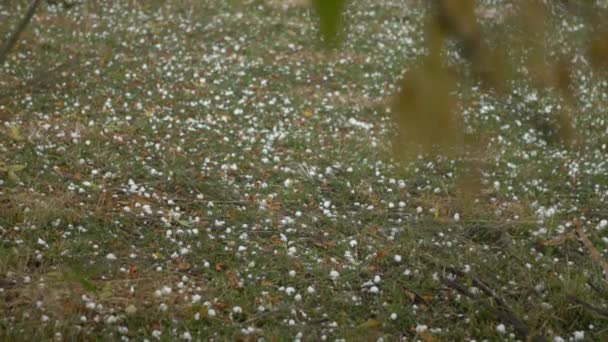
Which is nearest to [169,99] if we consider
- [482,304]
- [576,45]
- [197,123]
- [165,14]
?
[197,123]

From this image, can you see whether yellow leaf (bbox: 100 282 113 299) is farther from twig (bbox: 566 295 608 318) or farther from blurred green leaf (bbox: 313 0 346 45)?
blurred green leaf (bbox: 313 0 346 45)

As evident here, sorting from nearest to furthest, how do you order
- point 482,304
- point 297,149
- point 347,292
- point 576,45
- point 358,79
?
point 576,45 < point 482,304 < point 347,292 < point 297,149 < point 358,79

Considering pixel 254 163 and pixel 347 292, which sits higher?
pixel 254 163

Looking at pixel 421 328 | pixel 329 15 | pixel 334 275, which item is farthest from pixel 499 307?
pixel 329 15

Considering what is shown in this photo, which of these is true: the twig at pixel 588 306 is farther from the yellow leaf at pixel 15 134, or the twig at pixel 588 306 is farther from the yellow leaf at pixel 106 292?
the yellow leaf at pixel 15 134

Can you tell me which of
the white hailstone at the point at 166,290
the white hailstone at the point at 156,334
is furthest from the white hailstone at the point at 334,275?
the white hailstone at the point at 156,334

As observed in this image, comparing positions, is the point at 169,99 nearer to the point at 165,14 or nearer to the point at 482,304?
the point at 165,14

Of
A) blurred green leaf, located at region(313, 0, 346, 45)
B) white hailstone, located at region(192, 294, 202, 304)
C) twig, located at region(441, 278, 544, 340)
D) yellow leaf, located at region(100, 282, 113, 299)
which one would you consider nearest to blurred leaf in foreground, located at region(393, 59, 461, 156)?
blurred green leaf, located at region(313, 0, 346, 45)
